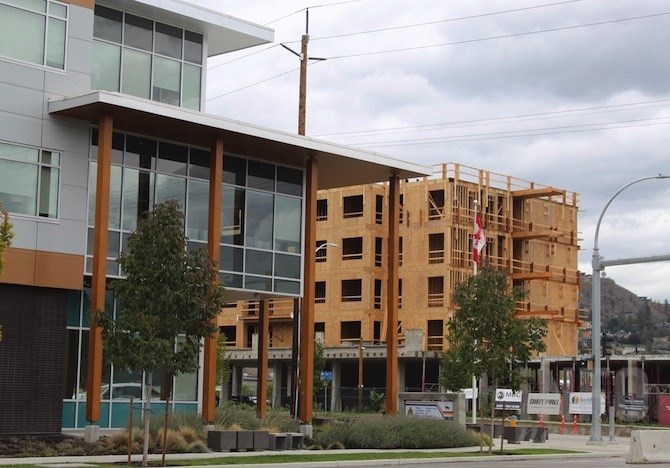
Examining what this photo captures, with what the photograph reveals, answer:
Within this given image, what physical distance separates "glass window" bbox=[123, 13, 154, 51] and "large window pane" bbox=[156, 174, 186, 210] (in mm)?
4002

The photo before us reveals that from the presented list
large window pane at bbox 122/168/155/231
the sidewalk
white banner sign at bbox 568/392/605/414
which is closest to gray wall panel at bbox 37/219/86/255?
large window pane at bbox 122/168/155/231

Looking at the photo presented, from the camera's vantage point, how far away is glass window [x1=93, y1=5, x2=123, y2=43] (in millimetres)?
32875

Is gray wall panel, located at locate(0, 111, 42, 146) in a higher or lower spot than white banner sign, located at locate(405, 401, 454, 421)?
higher

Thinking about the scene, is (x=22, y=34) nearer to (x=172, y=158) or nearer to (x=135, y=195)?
(x=135, y=195)

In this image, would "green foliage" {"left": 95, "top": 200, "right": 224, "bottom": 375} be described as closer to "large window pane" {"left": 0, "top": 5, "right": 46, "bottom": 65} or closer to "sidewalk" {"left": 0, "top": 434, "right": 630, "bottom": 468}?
"sidewalk" {"left": 0, "top": 434, "right": 630, "bottom": 468}

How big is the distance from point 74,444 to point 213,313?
6.02 metres

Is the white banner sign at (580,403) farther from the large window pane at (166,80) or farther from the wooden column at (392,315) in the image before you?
the large window pane at (166,80)

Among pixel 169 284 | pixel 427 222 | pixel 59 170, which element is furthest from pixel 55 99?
pixel 427 222

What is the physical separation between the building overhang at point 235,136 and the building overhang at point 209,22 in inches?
146

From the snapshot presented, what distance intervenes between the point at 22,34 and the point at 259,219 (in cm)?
942

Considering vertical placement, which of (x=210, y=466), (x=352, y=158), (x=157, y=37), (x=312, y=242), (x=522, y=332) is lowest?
(x=210, y=466)

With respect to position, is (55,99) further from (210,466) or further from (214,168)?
(210,466)

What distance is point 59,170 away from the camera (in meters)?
31.0

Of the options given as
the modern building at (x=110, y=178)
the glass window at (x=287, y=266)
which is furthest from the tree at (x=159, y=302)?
the glass window at (x=287, y=266)
